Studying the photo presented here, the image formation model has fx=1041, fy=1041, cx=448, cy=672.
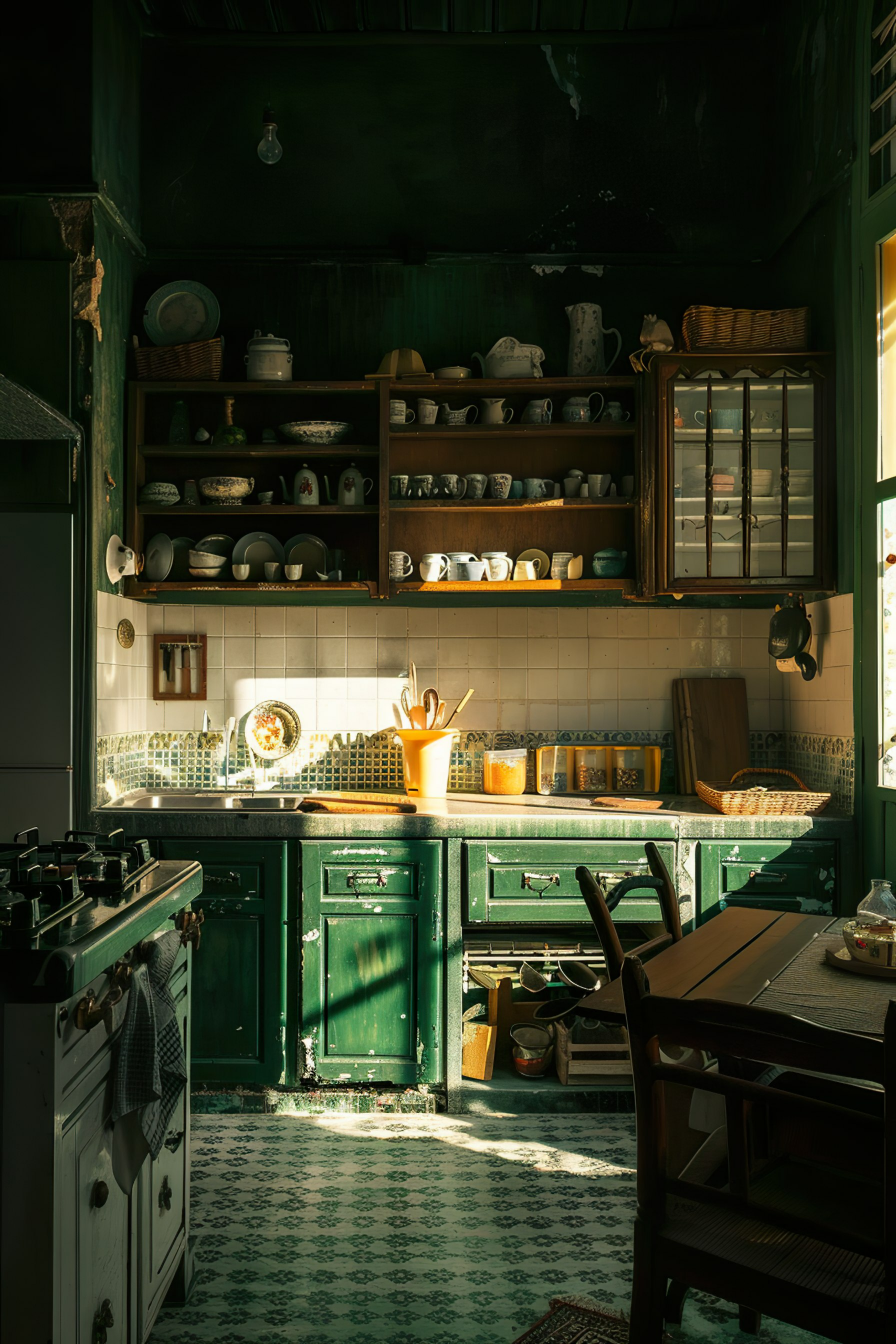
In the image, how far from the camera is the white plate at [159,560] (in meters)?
3.88

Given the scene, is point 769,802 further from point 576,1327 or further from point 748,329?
point 576,1327

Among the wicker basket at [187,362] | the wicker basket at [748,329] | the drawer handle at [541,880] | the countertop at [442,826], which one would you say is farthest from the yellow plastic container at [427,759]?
the wicker basket at [748,329]

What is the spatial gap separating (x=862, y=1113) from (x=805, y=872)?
6.94 feet

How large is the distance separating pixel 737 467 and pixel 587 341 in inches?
29.9

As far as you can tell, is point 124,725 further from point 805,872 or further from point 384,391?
point 805,872

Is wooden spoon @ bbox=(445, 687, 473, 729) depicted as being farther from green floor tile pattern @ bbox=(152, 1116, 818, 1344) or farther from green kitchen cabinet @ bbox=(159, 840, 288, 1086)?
green floor tile pattern @ bbox=(152, 1116, 818, 1344)

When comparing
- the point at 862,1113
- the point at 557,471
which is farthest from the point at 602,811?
the point at 862,1113

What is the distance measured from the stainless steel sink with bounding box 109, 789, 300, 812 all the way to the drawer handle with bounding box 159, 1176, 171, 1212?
1.53 metres

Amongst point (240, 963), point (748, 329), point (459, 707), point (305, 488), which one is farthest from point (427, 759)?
point (748, 329)

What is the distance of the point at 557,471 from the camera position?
4.11 m

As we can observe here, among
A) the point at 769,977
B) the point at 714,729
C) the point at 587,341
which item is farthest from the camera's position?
the point at 714,729

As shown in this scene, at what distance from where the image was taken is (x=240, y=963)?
347 cm

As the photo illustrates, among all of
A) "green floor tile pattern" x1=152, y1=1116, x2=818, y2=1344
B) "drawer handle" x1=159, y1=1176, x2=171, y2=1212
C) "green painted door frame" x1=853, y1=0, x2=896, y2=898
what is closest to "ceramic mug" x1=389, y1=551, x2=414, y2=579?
"green painted door frame" x1=853, y1=0, x2=896, y2=898

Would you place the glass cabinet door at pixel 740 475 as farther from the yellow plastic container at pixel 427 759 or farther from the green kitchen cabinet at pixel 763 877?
the yellow plastic container at pixel 427 759
